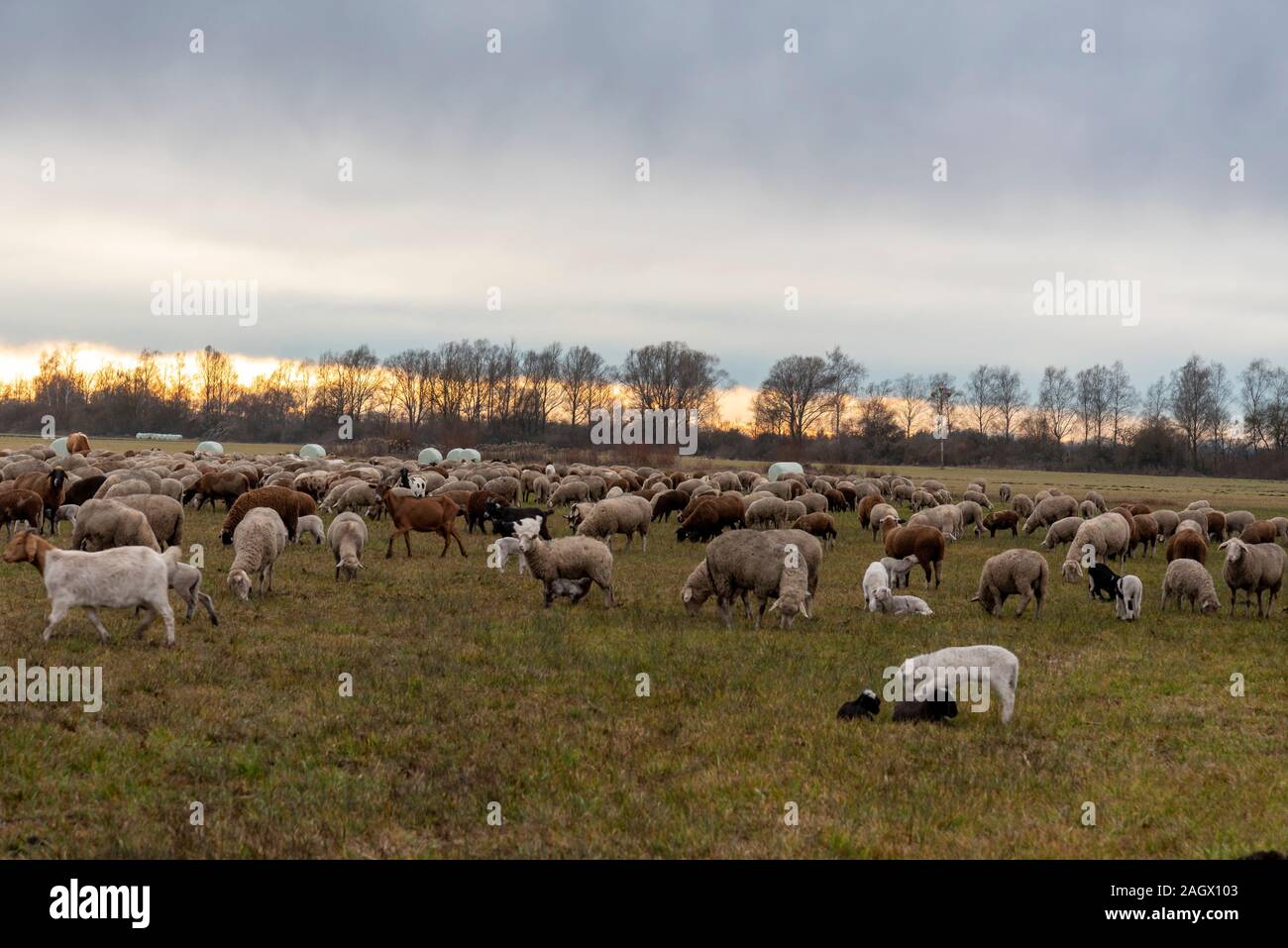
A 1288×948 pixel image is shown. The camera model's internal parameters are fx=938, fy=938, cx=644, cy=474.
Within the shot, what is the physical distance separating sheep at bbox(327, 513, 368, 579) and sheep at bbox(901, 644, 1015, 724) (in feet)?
38.9

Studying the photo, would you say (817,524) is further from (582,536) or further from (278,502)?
(278,502)

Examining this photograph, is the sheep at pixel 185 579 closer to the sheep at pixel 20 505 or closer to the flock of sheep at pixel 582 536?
the flock of sheep at pixel 582 536

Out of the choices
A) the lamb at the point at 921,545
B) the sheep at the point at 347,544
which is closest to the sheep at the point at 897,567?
the lamb at the point at 921,545

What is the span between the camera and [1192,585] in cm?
1767

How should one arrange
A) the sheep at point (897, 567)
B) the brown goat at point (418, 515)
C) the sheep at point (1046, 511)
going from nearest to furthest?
1. the sheep at point (897, 567)
2. the brown goat at point (418, 515)
3. the sheep at point (1046, 511)

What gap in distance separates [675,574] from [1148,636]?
935 cm

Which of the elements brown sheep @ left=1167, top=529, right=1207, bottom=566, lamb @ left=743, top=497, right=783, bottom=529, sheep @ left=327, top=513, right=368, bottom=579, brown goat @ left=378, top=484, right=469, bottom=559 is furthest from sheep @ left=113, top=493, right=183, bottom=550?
brown sheep @ left=1167, top=529, right=1207, bottom=566

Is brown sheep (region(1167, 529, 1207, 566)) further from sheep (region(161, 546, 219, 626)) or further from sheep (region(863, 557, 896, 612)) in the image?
sheep (region(161, 546, 219, 626))

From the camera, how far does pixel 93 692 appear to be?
937 cm

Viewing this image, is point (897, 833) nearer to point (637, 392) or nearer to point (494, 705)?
point (494, 705)

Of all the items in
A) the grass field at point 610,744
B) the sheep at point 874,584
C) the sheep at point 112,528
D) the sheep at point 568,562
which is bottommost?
the grass field at point 610,744

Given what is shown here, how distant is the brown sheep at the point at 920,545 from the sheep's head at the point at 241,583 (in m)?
13.4

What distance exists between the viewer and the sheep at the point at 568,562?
16.0 m
